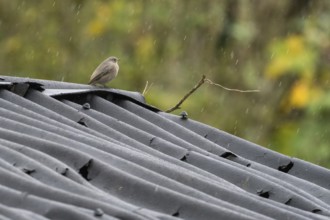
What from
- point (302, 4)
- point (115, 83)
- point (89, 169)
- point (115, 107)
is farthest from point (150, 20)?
point (89, 169)

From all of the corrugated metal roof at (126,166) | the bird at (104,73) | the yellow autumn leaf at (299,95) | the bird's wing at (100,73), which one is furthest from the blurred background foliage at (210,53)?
the corrugated metal roof at (126,166)

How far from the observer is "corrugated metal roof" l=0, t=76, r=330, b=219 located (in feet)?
9.72

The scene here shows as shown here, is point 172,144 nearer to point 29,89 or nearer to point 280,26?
point 29,89

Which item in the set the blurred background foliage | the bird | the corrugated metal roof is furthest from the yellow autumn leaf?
the corrugated metal roof

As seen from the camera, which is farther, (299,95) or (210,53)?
(210,53)

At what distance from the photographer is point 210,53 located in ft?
46.6

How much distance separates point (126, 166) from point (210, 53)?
10.8m

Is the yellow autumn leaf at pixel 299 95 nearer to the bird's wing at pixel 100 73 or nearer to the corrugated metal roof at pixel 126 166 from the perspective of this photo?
the bird's wing at pixel 100 73

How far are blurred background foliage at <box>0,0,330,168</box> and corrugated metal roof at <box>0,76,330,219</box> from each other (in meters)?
8.87

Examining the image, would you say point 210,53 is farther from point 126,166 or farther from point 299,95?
point 126,166

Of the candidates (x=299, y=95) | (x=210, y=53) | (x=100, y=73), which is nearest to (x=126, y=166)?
(x=100, y=73)

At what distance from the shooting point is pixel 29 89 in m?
4.42

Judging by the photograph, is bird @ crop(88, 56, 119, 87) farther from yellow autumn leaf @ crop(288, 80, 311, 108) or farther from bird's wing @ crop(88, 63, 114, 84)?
yellow autumn leaf @ crop(288, 80, 311, 108)

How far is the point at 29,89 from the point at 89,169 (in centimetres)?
111
